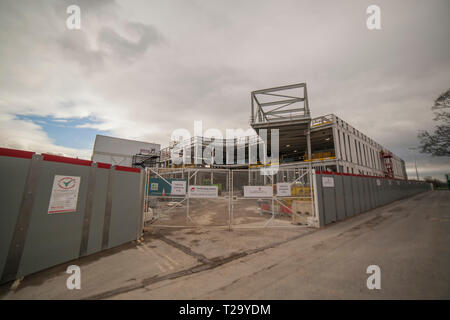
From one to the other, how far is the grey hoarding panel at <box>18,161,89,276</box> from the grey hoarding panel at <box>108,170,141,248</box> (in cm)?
102

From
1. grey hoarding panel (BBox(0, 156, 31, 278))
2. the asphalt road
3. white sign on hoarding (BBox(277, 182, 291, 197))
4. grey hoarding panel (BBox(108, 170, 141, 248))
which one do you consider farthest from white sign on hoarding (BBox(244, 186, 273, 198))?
grey hoarding panel (BBox(0, 156, 31, 278))

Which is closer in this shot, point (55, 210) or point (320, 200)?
point (55, 210)

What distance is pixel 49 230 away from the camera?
4.20 meters

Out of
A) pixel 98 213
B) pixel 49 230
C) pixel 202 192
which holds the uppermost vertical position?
pixel 202 192

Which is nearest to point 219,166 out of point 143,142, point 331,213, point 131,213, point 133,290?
point 143,142

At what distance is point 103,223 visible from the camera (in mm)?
5438

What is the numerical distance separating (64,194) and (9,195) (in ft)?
3.18

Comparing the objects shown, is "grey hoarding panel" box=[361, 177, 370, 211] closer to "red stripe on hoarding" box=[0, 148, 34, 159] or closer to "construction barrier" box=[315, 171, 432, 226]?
"construction barrier" box=[315, 171, 432, 226]

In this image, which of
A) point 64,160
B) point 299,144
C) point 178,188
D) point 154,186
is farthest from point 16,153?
point 299,144

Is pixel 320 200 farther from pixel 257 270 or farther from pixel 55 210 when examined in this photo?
pixel 55 210

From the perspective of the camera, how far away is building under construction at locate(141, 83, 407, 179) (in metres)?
23.9

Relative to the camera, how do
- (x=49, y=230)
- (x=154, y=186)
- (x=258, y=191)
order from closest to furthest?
(x=49, y=230), (x=154, y=186), (x=258, y=191)
